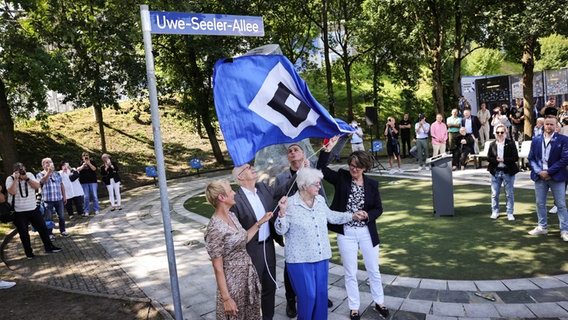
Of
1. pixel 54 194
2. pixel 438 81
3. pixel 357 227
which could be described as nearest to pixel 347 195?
pixel 357 227

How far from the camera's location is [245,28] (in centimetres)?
443

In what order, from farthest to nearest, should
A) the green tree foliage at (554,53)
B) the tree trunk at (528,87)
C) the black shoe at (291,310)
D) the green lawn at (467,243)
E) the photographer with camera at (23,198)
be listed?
the green tree foliage at (554,53) → the tree trunk at (528,87) → the photographer with camera at (23,198) → the green lawn at (467,243) → the black shoe at (291,310)

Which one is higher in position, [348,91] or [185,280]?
[348,91]

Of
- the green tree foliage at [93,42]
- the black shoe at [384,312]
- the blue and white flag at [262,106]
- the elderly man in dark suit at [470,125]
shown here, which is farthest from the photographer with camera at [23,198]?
the elderly man in dark suit at [470,125]

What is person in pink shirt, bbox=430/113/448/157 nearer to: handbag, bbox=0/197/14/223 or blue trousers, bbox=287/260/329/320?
blue trousers, bbox=287/260/329/320

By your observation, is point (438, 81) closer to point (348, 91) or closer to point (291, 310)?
point (348, 91)

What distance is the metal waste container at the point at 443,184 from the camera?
8.75 metres

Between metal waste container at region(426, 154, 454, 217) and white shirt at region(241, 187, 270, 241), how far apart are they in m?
5.82

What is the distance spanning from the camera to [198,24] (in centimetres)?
412

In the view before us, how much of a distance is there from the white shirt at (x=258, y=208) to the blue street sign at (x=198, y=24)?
1.76 m

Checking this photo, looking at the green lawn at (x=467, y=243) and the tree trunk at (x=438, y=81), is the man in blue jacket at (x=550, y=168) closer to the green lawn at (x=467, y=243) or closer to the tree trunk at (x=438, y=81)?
the green lawn at (x=467, y=243)

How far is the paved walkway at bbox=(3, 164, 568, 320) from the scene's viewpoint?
4.84 metres

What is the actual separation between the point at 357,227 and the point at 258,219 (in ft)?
4.16

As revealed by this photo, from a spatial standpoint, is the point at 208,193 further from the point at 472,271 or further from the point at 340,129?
the point at 472,271
